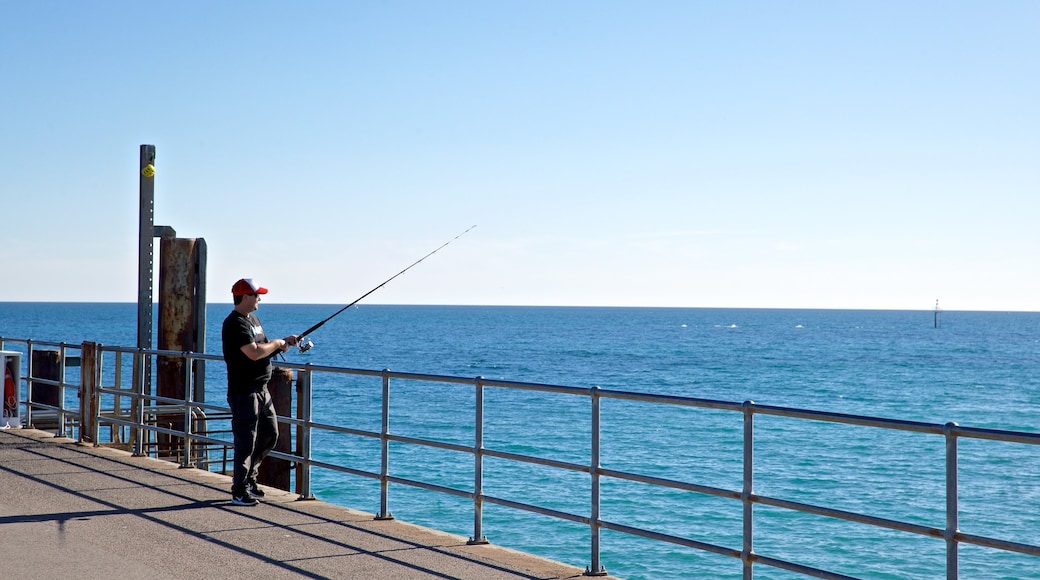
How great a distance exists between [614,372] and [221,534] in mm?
62728

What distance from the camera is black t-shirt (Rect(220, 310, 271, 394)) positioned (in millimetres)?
7855

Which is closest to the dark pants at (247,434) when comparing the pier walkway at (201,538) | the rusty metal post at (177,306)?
the pier walkway at (201,538)

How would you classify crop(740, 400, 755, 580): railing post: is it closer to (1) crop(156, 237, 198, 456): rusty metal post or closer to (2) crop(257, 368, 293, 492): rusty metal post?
(2) crop(257, 368, 293, 492): rusty metal post

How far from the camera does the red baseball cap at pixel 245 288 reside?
26.1ft

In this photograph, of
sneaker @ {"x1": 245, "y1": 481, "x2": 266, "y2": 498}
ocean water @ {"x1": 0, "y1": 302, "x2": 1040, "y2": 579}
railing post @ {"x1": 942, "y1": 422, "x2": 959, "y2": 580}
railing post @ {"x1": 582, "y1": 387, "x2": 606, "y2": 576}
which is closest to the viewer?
railing post @ {"x1": 942, "y1": 422, "x2": 959, "y2": 580}

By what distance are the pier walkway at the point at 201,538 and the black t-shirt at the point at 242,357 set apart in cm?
93

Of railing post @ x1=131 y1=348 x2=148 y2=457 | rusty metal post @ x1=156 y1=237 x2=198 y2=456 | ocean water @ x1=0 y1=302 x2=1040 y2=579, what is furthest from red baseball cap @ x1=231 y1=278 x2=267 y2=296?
ocean water @ x1=0 y1=302 x2=1040 y2=579

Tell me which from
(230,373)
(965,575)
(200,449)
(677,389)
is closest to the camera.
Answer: (230,373)

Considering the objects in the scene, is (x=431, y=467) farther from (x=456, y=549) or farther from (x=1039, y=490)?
(x=456, y=549)

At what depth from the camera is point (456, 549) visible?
6.81 metres

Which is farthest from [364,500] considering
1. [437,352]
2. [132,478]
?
[437,352]

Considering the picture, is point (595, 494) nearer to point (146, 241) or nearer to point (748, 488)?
point (748, 488)

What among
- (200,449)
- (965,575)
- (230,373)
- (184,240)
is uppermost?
(184,240)

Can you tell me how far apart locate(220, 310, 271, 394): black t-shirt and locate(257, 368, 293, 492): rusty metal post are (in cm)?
301
